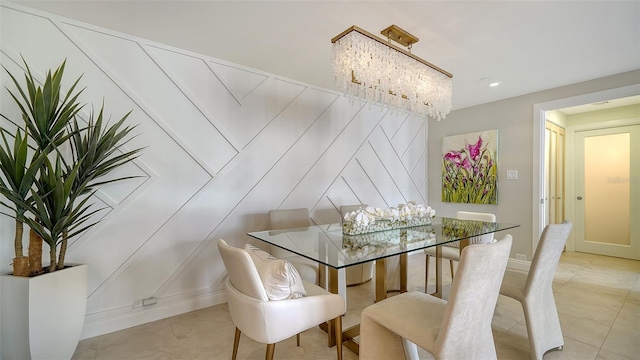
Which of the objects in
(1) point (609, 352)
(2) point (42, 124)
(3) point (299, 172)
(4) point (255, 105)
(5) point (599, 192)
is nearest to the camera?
(2) point (42, 124)

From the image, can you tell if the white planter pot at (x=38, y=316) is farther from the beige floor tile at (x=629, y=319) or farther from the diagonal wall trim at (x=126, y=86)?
the beige floor tile at (x=629, y=319)

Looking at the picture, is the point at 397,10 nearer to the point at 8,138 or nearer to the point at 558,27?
the point at 558,27

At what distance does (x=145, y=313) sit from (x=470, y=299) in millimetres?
2487

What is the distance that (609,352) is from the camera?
72.2 inches

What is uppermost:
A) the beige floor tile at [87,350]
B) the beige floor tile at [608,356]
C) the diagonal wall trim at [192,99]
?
the diagonal wall trim at [192,99]

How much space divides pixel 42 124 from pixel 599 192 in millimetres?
6829

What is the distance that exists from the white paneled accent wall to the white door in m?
4.41

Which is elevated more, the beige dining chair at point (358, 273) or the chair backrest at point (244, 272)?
the chair backrest at point (244, 272)

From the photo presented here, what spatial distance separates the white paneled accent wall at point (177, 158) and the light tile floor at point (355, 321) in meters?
0.22

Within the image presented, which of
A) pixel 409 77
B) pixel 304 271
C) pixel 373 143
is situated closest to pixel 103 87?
pixel 304 271

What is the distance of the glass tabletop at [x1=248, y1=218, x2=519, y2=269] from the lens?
1.54 metres

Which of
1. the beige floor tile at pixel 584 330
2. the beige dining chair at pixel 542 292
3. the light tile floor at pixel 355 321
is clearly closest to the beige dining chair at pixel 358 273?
the light tile floor at pixel 355 321

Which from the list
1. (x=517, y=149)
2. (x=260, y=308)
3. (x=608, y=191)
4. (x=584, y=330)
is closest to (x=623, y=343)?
(x=584, y=330)

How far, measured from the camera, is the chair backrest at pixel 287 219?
267cm
